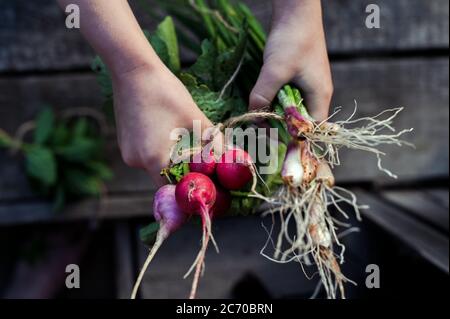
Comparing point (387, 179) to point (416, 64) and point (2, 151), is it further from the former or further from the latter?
point (2, 151)

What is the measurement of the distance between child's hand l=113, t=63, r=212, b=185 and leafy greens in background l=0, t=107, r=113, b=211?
2.08 ft

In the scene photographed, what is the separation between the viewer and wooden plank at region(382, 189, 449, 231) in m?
1.15

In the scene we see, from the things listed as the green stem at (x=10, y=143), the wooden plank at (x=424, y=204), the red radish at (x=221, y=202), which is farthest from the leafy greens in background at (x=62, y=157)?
the wooden plank at (x=424, y=204)

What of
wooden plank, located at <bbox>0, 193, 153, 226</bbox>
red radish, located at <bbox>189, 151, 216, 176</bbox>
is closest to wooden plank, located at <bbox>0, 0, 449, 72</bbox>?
wooden plank, located at <bbox>0, 193, 153, 226</bbox>

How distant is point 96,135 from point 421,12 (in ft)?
2.96

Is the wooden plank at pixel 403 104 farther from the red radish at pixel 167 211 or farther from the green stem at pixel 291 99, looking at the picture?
the red radish at pixel 167 211

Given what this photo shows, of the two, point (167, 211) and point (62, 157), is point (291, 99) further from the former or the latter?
point (62, 157)

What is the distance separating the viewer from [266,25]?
1.31 meters

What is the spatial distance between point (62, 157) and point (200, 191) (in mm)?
739

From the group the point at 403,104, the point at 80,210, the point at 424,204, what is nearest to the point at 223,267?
the point at 80,210

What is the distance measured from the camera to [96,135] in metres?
1.33
